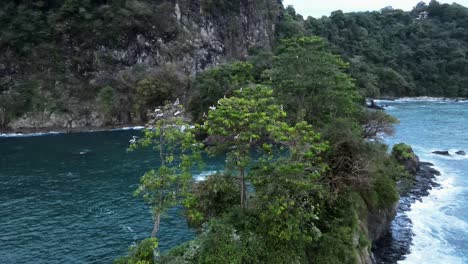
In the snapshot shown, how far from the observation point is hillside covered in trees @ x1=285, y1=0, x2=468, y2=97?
388 feet

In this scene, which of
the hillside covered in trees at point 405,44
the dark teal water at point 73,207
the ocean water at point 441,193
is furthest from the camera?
the hillside covered in trees at point 405,44

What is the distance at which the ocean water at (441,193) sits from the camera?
26.3 meters

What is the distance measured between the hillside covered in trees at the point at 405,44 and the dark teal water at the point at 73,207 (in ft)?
259

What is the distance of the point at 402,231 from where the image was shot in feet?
95.3

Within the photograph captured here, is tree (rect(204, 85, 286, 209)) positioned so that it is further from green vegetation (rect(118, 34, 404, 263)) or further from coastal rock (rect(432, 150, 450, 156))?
coastal rock (rect(432, 150, 450, 156))

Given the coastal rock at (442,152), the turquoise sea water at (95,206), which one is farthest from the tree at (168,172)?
the coastal rock at (442,152)

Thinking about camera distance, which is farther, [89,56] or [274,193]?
[89,56]

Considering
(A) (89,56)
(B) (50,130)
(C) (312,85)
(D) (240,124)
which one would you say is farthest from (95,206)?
(A) (89,56)

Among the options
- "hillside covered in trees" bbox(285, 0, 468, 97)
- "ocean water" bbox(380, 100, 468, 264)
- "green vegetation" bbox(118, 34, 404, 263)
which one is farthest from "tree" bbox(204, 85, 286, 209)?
"hillside covered in trees" bbox(285, 0, 468, 97)

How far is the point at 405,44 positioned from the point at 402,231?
11860 cm

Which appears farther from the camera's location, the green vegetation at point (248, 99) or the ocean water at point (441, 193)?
the ocean water at point (441, 193)

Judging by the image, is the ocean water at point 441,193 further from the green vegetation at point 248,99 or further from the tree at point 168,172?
the tree at point 168,172

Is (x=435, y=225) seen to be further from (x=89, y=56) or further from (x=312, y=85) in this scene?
(x=89, y=56)

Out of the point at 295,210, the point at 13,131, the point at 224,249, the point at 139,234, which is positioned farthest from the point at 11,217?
the point at 13,131
